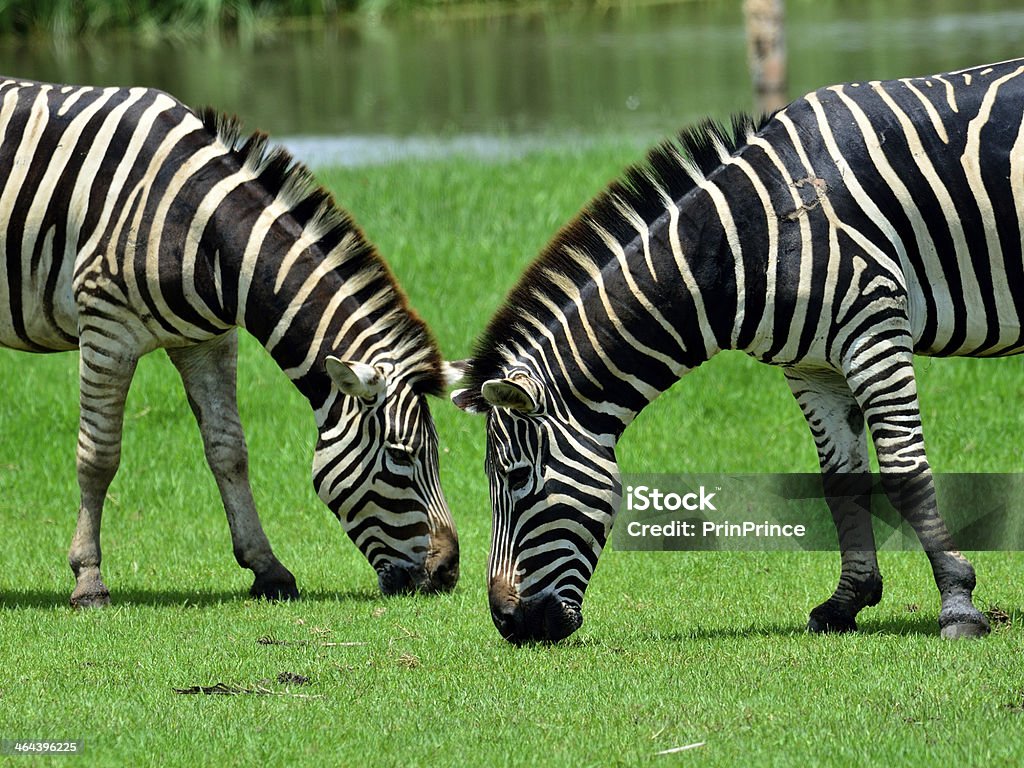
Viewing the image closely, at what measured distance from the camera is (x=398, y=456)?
25.6 feet

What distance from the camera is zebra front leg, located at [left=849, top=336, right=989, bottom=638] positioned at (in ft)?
21.5

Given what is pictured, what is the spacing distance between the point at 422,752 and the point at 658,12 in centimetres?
3346

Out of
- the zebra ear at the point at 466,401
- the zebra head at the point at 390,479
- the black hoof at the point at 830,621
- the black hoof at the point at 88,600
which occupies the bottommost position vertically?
the black hoof at the point at 830,621

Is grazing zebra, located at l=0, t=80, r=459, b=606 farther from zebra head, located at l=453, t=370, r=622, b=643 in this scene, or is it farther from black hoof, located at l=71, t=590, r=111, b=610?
zebra head, located at l=453, t=370, r=622, b=643

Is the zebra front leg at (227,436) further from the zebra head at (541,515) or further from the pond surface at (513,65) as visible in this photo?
the pond surface at (513,65)

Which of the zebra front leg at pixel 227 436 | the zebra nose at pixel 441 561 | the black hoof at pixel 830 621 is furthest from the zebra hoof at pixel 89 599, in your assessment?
the black hoof at pixel 830 621

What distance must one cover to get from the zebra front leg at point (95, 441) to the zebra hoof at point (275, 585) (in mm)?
834

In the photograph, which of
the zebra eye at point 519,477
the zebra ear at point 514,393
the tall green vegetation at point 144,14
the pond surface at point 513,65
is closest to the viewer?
the zebra ear at point 514,393

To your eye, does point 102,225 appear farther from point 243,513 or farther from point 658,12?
point 658,12

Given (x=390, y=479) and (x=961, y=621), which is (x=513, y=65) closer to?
(x=390, y=479)

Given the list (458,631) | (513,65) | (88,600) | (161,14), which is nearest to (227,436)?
(88,600)

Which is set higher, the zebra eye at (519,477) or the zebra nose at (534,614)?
the zebra eye at (519,477)

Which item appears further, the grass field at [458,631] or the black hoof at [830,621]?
the black hoof at [830,621]

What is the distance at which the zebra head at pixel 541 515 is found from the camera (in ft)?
21.8
